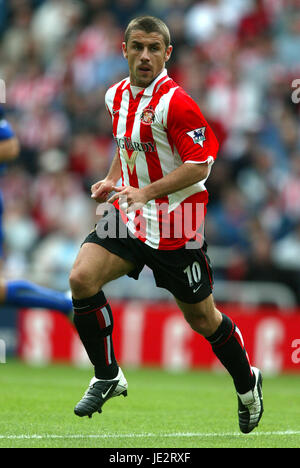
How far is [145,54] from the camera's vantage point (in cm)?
573

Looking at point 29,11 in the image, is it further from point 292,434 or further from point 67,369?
point 292,434

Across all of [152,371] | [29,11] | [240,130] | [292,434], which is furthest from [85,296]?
[29,11]

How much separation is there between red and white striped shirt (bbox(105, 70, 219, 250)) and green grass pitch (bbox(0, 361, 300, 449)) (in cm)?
119

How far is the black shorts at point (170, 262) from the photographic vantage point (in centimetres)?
577

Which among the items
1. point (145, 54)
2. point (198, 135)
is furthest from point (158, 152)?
point (145, 54)

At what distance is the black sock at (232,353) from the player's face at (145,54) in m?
1.58

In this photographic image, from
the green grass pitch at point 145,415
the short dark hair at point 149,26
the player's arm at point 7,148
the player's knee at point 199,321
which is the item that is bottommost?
the green grass pitch at point 145,415

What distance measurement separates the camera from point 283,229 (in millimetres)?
12297
